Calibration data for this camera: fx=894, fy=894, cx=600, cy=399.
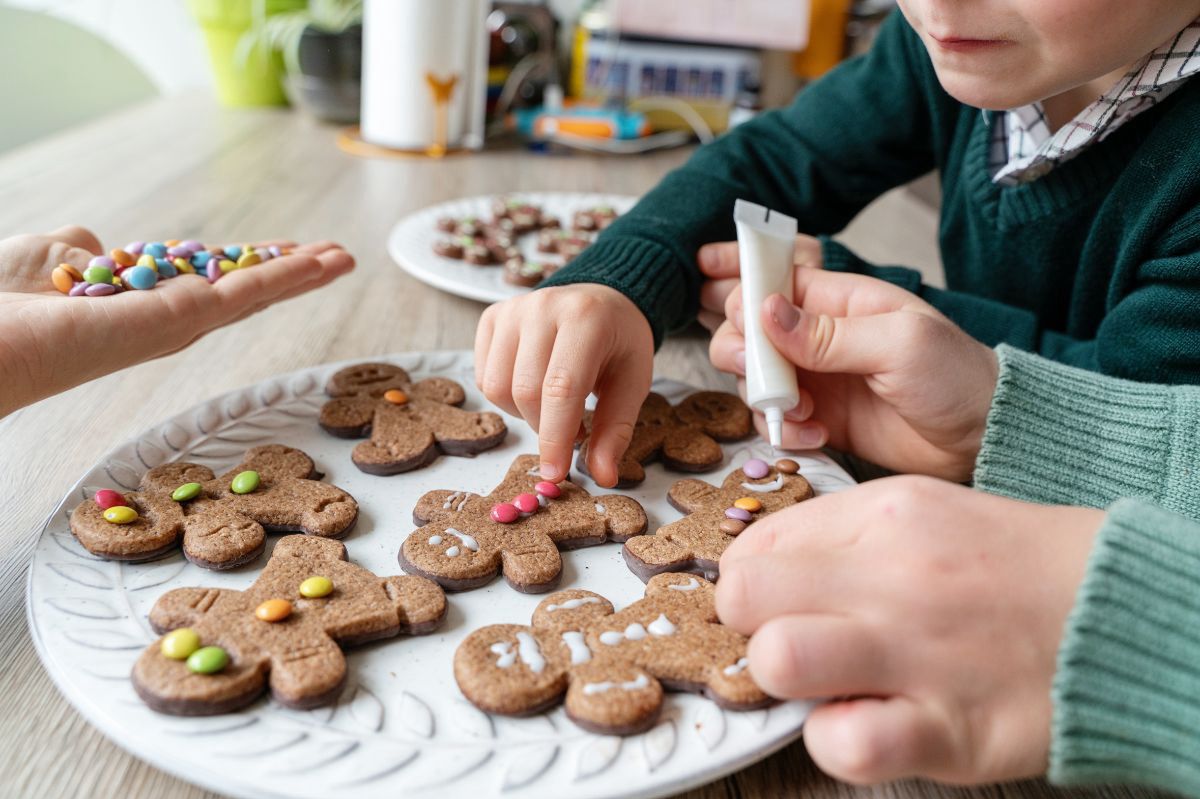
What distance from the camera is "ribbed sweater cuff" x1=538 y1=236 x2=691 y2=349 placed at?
81cm

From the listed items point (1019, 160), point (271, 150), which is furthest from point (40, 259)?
point (271, 150)

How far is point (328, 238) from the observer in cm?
130

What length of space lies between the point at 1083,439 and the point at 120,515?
2.30ft

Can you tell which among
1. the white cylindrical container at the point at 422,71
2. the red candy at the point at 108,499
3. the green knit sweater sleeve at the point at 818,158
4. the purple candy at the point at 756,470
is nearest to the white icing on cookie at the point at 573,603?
the purple candy at the point at 756,470

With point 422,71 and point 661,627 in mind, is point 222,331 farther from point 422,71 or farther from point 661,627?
point 422,71

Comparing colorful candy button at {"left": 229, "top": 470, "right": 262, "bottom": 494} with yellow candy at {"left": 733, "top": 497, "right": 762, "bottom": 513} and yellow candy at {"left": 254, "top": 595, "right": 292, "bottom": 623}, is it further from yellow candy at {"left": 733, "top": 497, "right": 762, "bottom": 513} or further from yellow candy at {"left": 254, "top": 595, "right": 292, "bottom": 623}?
yellow candy at {"left": 733, "top": 497, "right": 762, "bottom": 513}

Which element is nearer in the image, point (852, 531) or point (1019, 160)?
point (852, 531)

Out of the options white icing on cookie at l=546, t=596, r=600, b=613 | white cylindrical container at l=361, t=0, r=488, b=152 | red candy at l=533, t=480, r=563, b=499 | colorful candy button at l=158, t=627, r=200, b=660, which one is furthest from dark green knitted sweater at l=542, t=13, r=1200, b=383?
white cylindrical container at l=361, t=0, r=488, b=152

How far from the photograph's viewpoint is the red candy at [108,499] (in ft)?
2.00

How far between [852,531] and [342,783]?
299mm

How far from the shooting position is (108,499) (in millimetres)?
611

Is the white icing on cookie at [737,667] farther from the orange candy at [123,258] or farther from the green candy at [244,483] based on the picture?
the orange candy at [123,258]

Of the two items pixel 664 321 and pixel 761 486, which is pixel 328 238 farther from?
pixel 761 486

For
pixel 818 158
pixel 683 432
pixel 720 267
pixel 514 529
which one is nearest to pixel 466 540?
pixel 514 529
